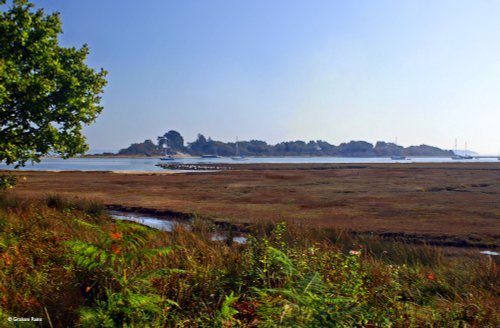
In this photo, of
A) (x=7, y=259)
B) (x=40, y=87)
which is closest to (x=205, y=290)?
(x=7, y=259)

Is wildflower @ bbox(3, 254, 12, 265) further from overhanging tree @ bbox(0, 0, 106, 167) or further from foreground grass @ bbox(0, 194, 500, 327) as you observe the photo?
overhanging tree @ bbox(0, 0, 106, 167)

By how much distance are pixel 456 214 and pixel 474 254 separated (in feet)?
32.2

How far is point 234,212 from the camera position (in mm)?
24031

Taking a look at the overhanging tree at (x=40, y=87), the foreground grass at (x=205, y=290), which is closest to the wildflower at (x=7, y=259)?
the foreground grass at (x=205, y=290)

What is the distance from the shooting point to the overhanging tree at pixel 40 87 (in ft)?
43.5

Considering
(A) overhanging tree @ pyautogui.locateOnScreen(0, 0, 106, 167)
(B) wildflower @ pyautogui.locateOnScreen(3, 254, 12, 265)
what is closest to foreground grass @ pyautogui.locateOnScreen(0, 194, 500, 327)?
(B) wildflower @ pyautogui.locateOnScreen(3, 254, 12, 265)

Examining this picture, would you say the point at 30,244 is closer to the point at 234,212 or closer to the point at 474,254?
the point at 474,254

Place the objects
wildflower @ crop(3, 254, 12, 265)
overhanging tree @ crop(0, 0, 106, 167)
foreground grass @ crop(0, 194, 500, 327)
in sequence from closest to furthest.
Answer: foreground grass @ crop(0, 194, 500, 327) < wildflower @ crop(3, 254, 12, 265) < overhanging tree @ crop(0, 0, 106, 167)

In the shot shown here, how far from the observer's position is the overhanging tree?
1326cm

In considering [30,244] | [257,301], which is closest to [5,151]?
[30,244]

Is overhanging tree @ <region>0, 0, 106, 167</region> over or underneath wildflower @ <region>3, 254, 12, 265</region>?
over

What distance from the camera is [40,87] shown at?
13375mm

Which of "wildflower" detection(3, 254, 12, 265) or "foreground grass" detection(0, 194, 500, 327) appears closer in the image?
"foreground grass" detection(0, 194, 500, 327)

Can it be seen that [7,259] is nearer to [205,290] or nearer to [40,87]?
[205,290]
